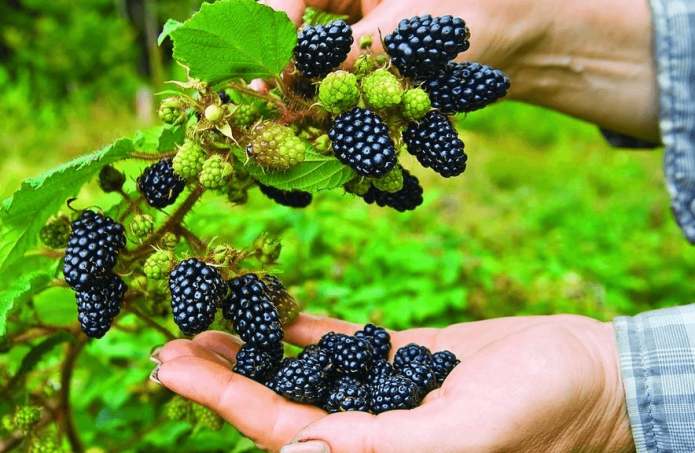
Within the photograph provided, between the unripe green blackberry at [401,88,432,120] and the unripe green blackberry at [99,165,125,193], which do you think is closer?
the unripe green blackberry at [401,88,432,120]

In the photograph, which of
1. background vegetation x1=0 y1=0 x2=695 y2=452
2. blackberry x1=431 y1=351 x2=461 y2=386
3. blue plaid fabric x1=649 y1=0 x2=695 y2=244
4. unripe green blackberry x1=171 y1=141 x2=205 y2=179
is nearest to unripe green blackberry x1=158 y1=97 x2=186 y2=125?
unripe green blackberry x1=171 y1=141 x2=205 y2=179

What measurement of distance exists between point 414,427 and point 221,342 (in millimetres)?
686

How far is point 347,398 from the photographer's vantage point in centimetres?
169

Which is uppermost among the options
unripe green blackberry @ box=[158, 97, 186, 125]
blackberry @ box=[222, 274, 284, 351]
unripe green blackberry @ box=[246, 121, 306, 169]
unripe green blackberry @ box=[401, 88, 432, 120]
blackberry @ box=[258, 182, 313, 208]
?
unripe green blackberry @ box=[401, 88, 432, 120]

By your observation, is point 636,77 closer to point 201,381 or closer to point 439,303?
point 439,303

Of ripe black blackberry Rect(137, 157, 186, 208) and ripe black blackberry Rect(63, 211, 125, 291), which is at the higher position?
ripe black blackberry Rect(137, 157, 186, 208)

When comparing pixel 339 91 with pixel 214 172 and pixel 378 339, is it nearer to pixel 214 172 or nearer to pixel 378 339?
pixel 214 172

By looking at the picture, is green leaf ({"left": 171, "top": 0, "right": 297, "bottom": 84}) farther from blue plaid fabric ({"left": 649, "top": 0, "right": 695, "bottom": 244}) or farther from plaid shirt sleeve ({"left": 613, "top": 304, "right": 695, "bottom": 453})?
blue plaid fabric ({"left": 649, "top": 0, "right": 695, "bottom": 244})

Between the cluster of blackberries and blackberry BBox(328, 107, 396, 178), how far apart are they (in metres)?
0.58

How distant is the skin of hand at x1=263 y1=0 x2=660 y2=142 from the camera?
233cm

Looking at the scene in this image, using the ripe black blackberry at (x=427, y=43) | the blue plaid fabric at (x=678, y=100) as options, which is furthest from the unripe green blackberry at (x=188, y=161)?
the blue plaid fabric at (x=678, y=100)

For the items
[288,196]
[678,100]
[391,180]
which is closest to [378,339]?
[288,196]

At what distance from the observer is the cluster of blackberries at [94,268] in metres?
1.47

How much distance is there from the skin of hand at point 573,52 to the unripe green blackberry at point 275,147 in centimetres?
89
